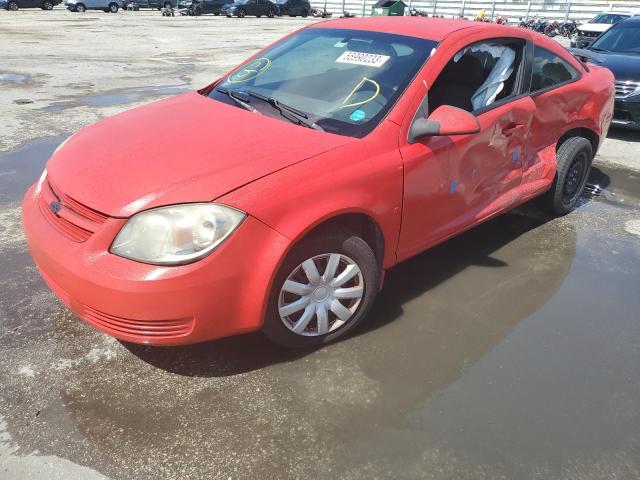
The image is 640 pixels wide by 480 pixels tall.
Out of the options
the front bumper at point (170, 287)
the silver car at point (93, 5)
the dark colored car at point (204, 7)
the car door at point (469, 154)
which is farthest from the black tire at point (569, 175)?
the silver car at point (93, 5)

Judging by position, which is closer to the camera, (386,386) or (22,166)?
(386,386)

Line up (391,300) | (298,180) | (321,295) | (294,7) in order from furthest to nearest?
(294,7), (391,300), (321,295), (298,180)

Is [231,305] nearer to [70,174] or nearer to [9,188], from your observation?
[70,174]

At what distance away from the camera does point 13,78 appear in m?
10.1

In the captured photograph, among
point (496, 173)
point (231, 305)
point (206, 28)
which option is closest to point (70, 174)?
point (231, 305)

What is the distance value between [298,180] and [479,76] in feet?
5.99

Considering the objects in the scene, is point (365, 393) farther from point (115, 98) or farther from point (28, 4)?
point (28, 4)

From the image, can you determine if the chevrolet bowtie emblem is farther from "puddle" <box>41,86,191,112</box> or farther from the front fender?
"puddle" <box>41,86,191,112</box>

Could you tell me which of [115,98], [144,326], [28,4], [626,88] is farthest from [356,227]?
[28,4]

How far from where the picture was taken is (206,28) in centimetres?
2434

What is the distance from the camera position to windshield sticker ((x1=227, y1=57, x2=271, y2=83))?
3.58m

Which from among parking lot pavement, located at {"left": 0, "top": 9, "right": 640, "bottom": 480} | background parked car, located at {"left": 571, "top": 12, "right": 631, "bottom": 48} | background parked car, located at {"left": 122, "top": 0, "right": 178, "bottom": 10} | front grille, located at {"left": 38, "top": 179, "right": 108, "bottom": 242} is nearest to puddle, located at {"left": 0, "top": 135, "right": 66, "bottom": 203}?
parking lot pavement, located at {"left": 0, "top": 9, "right": 640, "bottom": 480}

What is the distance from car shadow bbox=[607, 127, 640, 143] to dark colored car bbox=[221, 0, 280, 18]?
99.0 feet

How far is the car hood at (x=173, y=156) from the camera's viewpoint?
7.58 feet
